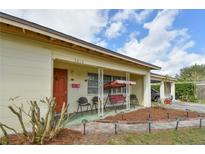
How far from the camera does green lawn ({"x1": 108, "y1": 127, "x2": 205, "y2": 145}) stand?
215 inches

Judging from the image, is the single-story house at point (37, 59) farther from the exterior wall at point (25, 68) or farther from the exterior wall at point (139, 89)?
the exterior wall at point (139, 89)

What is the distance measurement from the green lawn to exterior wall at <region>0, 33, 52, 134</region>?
3.06 meters

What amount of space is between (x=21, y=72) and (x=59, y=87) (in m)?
3.54

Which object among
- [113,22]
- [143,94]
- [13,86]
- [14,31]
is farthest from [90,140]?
[113,22]

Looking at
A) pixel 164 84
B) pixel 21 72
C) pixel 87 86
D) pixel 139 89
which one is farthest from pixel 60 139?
pixel 164 84

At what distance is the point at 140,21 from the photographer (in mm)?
16141

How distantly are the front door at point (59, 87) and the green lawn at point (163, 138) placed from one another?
4.52 meters

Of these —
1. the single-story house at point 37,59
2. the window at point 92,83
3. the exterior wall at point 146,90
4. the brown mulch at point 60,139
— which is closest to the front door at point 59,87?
the single-story house at point 37,59

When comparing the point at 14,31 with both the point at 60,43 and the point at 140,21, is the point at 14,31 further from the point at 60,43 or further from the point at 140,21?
the point at 140,21

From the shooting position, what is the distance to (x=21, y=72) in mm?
6129

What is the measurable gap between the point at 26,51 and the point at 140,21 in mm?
12006

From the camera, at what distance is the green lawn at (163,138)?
17.9 feet

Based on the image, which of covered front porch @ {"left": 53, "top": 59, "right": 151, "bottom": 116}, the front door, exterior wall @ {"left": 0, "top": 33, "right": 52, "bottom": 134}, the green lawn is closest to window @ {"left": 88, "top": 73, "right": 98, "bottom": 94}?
covered front porch @ {"left": 53, "top": 59, "right": 151, "bottom": 116}

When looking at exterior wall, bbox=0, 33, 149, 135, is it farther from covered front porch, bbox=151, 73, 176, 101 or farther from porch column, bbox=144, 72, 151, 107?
covered front porch, bbox=151, 73, 176, 101
